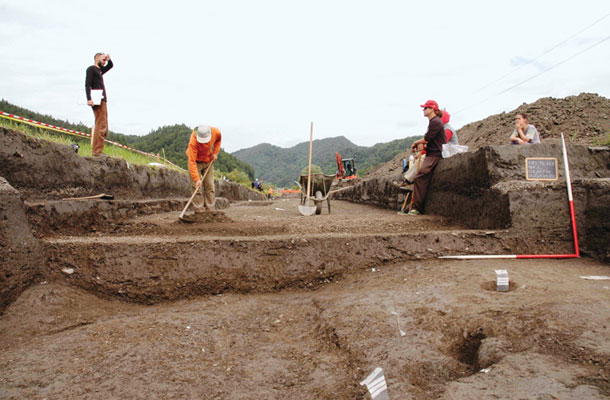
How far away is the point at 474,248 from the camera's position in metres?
3.72

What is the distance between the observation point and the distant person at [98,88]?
5.86 meters

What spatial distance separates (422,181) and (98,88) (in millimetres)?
5023

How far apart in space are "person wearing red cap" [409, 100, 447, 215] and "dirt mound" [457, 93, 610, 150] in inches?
171

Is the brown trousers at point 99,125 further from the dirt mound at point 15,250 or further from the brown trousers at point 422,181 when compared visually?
the brown trousers at point 422,181

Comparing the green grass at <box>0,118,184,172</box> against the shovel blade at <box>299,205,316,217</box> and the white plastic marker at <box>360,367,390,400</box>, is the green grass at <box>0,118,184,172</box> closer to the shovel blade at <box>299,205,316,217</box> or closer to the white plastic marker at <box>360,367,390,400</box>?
the shovel blade at <box>299,205,316,217</box>

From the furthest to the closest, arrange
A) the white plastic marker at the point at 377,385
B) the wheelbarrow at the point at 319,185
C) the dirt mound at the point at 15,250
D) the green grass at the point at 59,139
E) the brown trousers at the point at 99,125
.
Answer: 1. the wheelbarrow at the point at 319,185
2. the brown trousers at the point at 99,125
3. the green grass at the point at 59,139
4. the dirt mound at the point at 15,250
5. the white plastic marker at the point at 377,385

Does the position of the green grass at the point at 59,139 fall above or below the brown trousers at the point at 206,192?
above

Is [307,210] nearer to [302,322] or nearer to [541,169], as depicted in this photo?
[541,169]

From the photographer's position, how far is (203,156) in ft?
19.4

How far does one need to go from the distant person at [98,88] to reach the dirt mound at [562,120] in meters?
7.97

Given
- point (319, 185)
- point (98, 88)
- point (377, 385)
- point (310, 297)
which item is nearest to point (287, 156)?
point (319, 185)

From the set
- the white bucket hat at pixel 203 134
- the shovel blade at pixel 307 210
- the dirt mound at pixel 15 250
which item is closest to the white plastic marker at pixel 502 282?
the dirt mound at pixel 15 250

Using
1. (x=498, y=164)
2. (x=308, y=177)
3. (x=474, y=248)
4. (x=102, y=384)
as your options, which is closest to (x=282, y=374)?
(x=102, y=384)

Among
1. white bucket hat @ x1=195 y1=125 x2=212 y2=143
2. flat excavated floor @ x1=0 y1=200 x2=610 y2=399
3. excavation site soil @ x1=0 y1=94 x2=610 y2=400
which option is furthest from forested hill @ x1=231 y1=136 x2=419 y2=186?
flat excavated floor @ x1=0 y1=200 x2=610 y2=399
